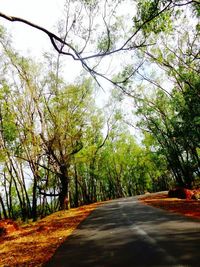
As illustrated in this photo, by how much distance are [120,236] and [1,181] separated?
35.0m

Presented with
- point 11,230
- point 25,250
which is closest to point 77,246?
point 25,250

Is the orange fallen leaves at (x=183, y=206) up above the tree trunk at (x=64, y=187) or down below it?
below

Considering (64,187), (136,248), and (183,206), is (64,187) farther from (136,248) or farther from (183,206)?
(136,248)

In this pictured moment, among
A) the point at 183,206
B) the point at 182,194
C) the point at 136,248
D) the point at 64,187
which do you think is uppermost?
the point at 64,187

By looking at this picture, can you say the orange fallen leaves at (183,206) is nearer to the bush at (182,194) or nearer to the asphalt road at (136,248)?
the asphalt road at (136,248)

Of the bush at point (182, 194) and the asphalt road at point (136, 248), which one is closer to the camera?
the asphalt road at point (136, 248)

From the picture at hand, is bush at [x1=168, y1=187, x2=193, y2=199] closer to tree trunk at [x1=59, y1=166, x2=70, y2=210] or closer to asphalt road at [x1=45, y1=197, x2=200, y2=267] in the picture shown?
tree trunk at [x1=59, y1=166, x2=70, y2=210]

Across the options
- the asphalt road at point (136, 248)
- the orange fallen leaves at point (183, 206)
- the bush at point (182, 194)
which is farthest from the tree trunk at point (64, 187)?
the asphalt road at point (136, 248)

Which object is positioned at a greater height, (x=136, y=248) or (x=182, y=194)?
(x=182, y=194)

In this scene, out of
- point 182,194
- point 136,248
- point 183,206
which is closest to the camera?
point 136,248

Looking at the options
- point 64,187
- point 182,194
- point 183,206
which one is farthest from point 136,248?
point 182,194

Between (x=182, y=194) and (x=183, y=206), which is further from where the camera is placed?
(x=182, y=194)

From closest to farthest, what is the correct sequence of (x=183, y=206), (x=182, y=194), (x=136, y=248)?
1. (x=136, y=248)
2. (x=183, y=206)
3. (x=182, y=194)

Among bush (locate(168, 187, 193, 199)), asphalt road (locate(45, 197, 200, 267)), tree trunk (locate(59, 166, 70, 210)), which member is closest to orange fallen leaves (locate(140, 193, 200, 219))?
asphalt road (locate(45, 197, 200, 267))
